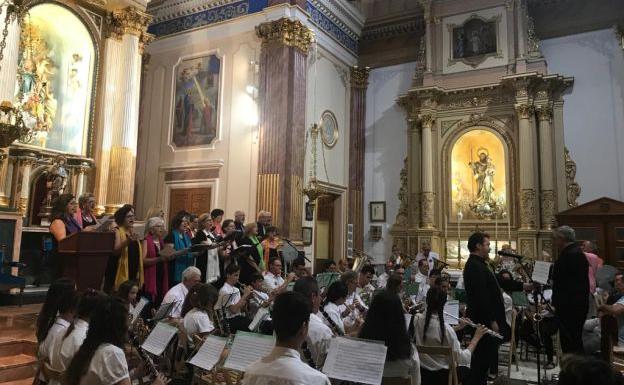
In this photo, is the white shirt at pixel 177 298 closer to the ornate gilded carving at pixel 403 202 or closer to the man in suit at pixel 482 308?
the man in suit at pixel 482 308

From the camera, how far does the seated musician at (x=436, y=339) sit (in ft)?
12.7

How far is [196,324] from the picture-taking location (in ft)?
13.7

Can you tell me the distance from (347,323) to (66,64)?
30.3 feet

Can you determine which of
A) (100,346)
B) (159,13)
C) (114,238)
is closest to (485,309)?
(100,346)

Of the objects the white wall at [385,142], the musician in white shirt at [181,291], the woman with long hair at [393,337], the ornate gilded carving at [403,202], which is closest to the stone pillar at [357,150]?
the white wall at [385,142]

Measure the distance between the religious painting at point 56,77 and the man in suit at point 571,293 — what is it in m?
9.66

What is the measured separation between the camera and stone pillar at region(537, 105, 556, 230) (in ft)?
38.9

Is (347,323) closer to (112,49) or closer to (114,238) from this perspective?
(114,238)

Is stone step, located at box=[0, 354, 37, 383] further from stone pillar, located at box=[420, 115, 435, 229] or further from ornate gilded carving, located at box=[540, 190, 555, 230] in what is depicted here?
ornate gilded carving, located at box=[540, 190, 555, 230]

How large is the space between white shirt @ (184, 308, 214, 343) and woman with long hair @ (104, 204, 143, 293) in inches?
56.3

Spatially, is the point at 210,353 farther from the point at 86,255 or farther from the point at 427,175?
the point at 427,175

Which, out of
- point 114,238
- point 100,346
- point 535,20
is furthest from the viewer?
point 535,20

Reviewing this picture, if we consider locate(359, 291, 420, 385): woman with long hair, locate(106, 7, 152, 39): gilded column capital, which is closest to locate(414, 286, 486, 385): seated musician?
locate(359, 291, 420, 385): woman with long hair

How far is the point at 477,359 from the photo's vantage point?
466 cm
